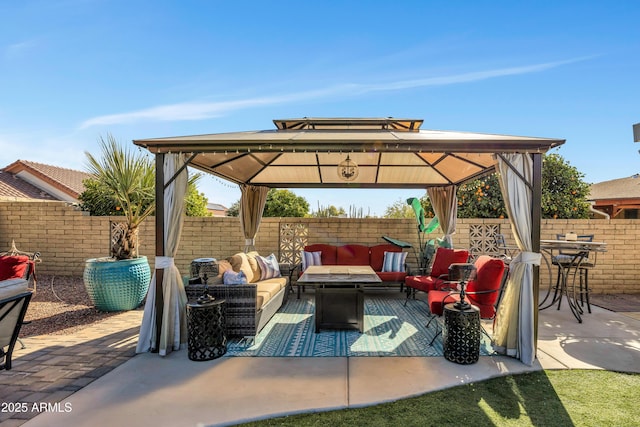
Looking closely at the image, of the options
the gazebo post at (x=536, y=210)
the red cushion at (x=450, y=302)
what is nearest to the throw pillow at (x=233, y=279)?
the red cushion at (x=450, y=302)

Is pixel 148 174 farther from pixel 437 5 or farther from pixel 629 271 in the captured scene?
pixel 629 271

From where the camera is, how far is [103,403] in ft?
8.42

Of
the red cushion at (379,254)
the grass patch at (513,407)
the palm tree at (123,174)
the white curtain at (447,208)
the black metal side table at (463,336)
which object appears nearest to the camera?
the grass patch at (513,407)

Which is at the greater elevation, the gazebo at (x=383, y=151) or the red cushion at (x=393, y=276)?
the gazebo at (x=383, y=151)

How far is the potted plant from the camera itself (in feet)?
16.5

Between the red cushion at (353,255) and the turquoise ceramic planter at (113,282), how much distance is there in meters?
3.69

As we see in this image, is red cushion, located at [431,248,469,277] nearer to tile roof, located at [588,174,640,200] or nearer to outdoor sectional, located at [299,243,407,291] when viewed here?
outdoor sectional, located at [299,243,407,291]

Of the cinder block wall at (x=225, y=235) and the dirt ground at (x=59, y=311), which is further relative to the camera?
the cinder block wall at (x=225, y=235)

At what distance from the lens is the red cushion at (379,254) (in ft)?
21.7

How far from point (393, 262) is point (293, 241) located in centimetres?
230

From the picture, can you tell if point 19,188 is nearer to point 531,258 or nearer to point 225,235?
point 225,235

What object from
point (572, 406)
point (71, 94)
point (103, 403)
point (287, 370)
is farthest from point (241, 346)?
point (71, 94)

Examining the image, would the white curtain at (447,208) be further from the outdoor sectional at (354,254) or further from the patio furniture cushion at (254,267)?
the patio furniture cushion at (254,267)

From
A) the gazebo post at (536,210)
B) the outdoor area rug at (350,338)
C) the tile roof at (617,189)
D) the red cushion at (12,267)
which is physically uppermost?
the tile roof at (617,189)
